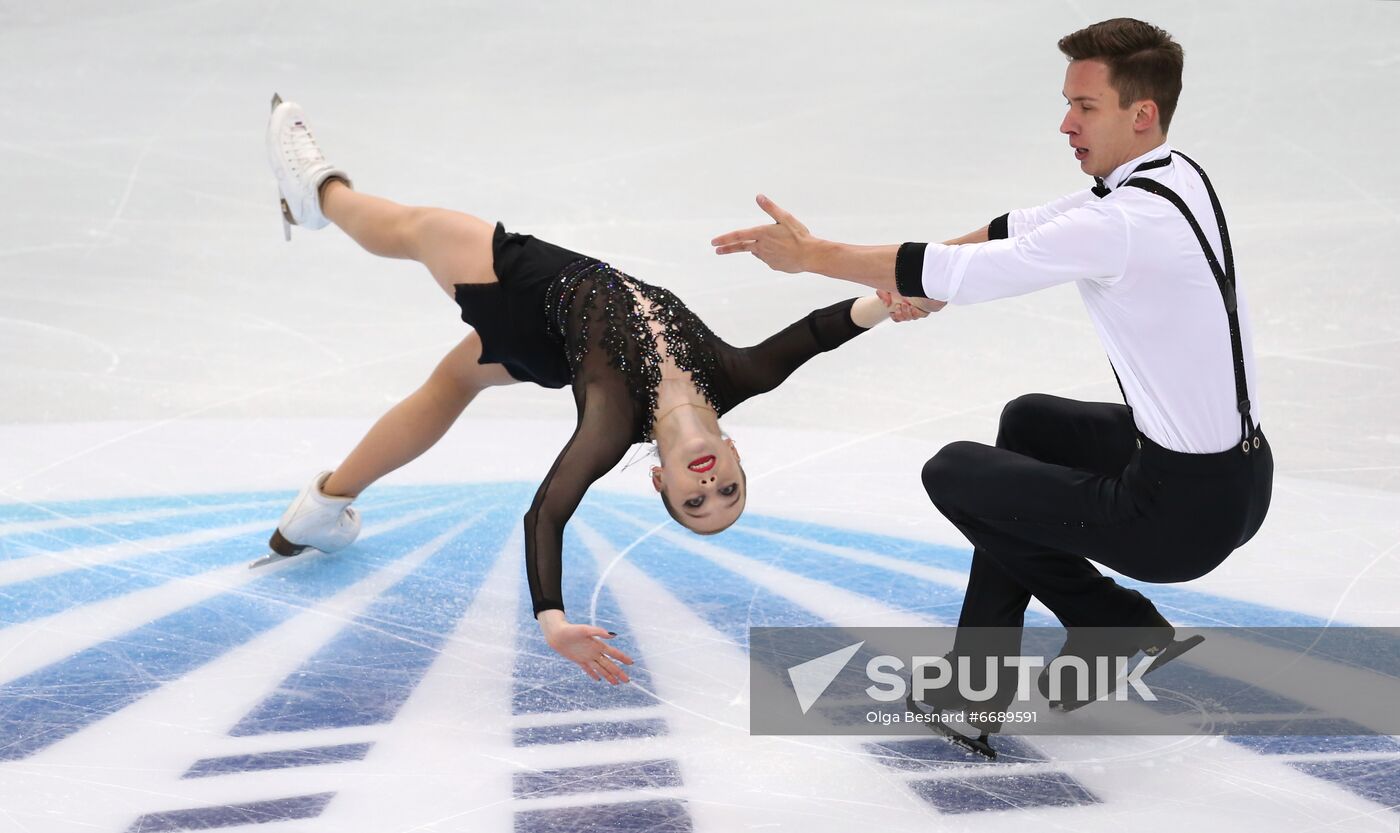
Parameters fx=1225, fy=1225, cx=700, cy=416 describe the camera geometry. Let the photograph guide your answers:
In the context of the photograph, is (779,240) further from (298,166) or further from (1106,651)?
(298,166)

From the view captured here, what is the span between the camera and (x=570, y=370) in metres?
3.52

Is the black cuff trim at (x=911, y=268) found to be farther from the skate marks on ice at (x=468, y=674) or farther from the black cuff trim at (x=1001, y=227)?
the skate marks on ice at (x=468, y=674)

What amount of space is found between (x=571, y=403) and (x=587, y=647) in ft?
11.1

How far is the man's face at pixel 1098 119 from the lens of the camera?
2574 millimetres

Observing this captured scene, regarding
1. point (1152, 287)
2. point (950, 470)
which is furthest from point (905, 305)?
point (1152, 287)

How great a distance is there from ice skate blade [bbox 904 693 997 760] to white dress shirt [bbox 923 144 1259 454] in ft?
2.64

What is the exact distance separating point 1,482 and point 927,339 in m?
4.12

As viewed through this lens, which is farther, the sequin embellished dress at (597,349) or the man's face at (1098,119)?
the sequin embellished dress at (597,349)

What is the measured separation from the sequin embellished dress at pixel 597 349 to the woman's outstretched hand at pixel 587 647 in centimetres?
20

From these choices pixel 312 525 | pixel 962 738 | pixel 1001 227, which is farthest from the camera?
pixel 312 525

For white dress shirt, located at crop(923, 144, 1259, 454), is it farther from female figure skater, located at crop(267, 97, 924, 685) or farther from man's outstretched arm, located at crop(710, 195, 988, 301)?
female figure skater, located at crop(267, 97, 924, 685)

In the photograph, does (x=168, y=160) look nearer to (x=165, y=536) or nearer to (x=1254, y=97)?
(x=165, y=536)

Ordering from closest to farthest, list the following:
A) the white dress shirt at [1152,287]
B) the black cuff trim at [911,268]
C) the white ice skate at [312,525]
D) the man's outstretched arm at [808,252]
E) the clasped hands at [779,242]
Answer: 1. the white dress shirt at [1152,287]
2. the black cuff trim at [911,268]
3. the man's outstretched arm at [808,252]
4. the clasped hands at [779,242]
5. the white ice skate at [312,525]

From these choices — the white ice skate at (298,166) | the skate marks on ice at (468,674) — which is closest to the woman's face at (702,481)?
the skate marks on ice at (468,674)
